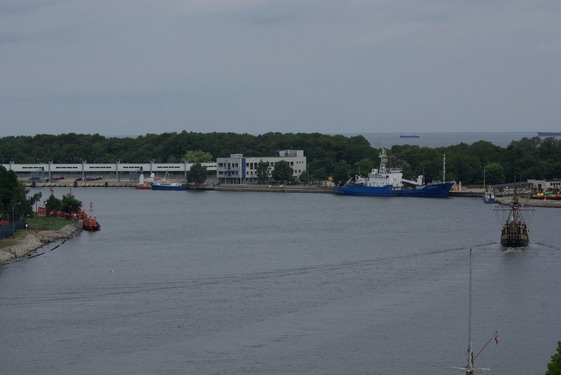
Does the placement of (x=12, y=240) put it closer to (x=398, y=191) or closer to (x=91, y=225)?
(x=91, y=225)

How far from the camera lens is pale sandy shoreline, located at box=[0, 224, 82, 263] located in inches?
1484

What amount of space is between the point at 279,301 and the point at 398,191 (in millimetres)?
48169

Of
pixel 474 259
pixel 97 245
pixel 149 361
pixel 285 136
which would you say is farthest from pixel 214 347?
pixel 285 136

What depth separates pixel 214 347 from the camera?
79.9 feet

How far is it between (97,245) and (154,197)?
3484 cm

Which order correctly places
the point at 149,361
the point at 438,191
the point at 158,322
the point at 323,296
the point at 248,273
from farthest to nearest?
the point at 438,191
the point at 248,273
the point at 323,296
the point at 158,322
the point at 149,361

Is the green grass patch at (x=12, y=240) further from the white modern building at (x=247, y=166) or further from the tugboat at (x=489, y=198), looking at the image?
the white modern building at (x=247, y=166)

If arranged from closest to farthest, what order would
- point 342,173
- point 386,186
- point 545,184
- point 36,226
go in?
point 36,226 → point 545,184 → point 386,186 → point 342,173

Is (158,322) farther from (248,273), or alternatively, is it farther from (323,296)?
(248,273)

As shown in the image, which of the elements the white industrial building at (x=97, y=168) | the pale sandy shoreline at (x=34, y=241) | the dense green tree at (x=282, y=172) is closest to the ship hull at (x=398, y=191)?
the dense green tree at (x=282, y=172)

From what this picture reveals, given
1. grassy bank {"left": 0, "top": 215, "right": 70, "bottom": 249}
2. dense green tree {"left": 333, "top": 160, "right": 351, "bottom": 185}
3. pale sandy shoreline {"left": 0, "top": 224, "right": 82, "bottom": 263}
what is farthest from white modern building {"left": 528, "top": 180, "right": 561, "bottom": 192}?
pale sandy shoreline {"left": 0, "top": 224, "right": 82, "bottom": 263}

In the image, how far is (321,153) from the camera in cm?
9644

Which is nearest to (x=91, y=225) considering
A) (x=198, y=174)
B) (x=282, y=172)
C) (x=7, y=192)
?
(x=7, y=192)

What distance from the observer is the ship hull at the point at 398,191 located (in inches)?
2918
